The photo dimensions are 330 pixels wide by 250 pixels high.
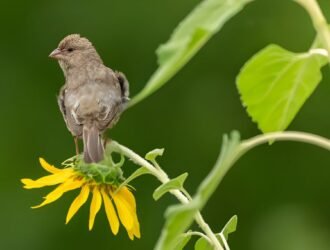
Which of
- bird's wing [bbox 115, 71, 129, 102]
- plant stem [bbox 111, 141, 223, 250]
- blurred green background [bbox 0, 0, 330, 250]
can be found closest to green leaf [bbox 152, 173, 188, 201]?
plant stem [bbox 111, 141, 223, 250]

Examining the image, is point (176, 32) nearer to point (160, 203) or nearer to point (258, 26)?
point (160, 203)

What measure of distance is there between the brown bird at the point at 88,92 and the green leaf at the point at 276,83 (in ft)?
3.27

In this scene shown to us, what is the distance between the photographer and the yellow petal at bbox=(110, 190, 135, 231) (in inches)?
67.0

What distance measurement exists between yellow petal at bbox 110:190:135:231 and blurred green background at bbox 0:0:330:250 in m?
4.49

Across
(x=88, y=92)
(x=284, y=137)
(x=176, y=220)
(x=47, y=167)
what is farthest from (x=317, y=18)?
(x=88, y=92)

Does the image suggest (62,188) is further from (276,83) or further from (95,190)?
(276,83)

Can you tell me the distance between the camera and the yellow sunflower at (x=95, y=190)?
173 centimetres

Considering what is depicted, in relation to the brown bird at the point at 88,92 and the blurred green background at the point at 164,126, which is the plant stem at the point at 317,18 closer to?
the brown bird at the point at 88,92

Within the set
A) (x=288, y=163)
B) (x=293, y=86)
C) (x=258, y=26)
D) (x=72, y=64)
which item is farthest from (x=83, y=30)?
(x=293, y=86)

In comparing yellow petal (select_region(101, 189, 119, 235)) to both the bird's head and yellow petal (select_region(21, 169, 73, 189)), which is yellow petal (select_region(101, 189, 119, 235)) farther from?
the bird's head

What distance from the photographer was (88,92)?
271 centimetres

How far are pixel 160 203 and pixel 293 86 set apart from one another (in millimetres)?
5142

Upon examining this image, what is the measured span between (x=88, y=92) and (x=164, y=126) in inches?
163

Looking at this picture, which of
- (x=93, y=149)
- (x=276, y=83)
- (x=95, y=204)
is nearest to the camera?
(x=276, y=83)
